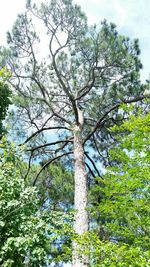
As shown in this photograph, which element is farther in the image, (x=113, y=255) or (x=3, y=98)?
(x=3, y=98)

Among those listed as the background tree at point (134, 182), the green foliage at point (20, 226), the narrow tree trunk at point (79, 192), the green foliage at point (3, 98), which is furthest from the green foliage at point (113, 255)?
the green foliage at point (3, 98)

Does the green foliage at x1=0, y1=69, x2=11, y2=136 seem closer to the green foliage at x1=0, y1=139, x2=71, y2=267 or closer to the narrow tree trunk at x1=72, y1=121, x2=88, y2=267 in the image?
the narrow tree trunk at x1=72, y1=121, x2=88, y2=267

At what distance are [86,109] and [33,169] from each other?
8.79 feet

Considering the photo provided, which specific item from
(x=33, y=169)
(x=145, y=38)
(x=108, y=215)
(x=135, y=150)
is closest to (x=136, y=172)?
(x=135, y=150)

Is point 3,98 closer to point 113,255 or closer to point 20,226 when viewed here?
point 20,226

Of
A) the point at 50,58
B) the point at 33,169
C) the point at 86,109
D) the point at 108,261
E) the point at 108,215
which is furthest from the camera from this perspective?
the point at 33,169

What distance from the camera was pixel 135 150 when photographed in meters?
5.96

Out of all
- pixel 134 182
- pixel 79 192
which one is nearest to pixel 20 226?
pixel 134 182

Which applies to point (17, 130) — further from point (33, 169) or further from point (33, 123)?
point (33, 169)

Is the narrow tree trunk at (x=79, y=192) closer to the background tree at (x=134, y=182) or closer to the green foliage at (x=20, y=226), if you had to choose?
the background tree at (x=134, y=182)

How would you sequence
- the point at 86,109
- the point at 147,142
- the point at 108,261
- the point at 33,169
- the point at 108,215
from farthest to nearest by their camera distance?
the point at 33,169 < the point at 86,109 < the point at 108,215 < the point at 147,142 < the point at 108,261

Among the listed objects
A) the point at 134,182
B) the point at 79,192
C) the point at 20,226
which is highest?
the point at 79,192

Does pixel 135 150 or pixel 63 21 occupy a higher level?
pixel 63 21

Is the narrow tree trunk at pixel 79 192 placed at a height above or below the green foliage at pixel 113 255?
above
